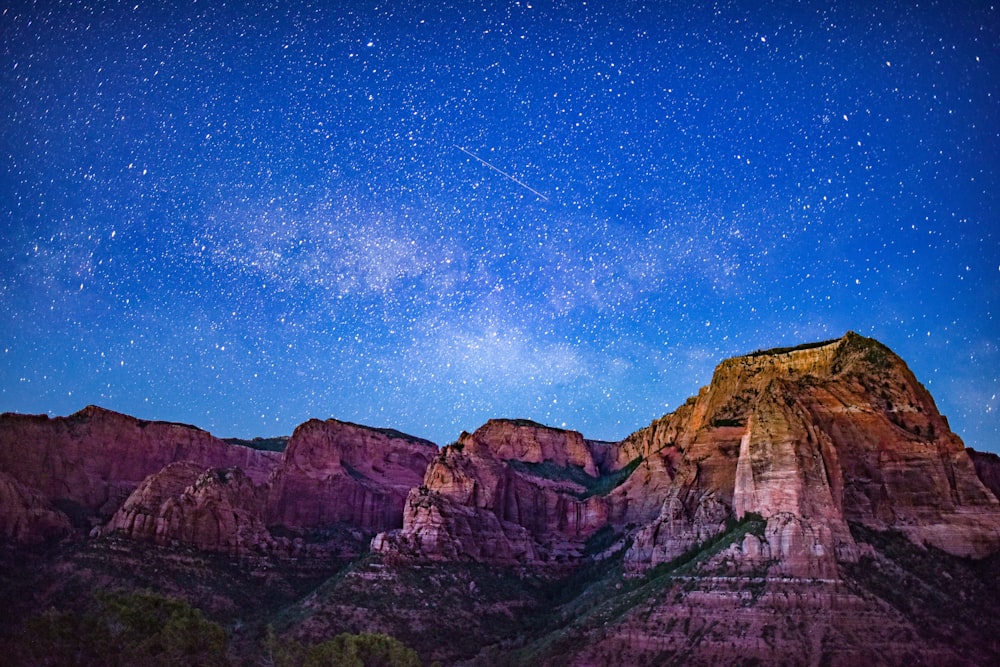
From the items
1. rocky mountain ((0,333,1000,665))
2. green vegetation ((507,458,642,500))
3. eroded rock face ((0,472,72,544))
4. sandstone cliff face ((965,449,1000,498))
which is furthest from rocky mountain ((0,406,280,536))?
sandstone cliff face ((965,449,1000,498))

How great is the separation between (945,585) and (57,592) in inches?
3447

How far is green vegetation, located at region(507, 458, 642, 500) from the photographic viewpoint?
14875cm

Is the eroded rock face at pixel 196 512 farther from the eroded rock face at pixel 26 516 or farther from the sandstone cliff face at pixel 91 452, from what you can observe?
the sandstone cliff face at pixel 91 452

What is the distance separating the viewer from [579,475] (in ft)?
545

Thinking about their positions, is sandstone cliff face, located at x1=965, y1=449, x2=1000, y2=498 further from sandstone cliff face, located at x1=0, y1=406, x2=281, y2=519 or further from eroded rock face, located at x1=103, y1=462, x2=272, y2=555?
sandstone cliff face, located at x1=0, y1=406, x2=281, y2=519

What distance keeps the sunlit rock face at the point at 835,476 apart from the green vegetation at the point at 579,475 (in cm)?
4684

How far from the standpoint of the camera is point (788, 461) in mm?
78125

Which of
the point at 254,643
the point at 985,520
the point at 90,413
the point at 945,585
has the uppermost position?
the point at 90,413

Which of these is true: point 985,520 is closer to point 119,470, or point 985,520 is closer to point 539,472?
point 539,472

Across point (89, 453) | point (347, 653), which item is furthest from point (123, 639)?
point (89, 453)

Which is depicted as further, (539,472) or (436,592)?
(539,472)

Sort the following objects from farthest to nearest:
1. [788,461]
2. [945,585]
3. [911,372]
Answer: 1. [911,372]
2. [788,461]
3. [945,585]

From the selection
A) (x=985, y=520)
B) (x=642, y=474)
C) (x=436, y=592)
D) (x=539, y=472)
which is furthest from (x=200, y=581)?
(x=985, y=520)

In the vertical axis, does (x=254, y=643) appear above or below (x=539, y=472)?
below
